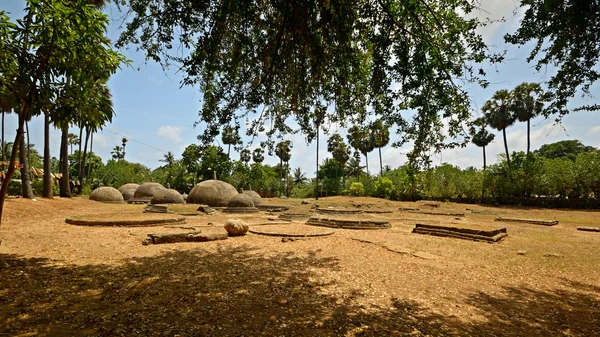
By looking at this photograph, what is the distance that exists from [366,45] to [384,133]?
1555 mm

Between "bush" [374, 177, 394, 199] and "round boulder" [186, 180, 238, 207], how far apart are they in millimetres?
19159

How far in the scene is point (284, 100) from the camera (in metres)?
6.00

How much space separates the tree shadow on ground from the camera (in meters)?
3.71

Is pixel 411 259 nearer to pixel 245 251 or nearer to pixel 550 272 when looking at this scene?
pixel 550 272

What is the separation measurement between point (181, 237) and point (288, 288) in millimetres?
4971

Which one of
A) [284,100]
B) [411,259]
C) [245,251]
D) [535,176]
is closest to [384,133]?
[284,100]

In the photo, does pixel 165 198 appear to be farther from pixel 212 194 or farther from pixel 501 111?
pixel 501 111

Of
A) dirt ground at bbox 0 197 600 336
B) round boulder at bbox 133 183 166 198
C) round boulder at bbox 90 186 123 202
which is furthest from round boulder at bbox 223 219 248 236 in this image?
round boulder at bbox 133 183 166 198

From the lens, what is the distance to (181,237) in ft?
29.7

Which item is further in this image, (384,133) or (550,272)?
(550,272)

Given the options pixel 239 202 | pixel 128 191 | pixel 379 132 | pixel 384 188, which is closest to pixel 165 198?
pixel 239 202

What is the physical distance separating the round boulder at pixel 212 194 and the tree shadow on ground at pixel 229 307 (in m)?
16.6

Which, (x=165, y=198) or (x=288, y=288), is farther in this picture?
(x=165, y=198)

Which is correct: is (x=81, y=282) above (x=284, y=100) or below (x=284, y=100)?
below
